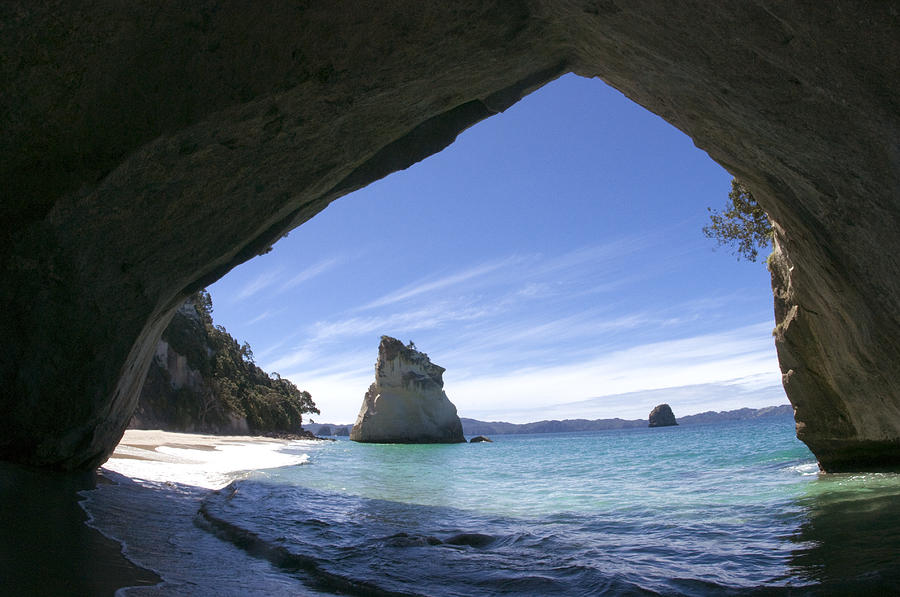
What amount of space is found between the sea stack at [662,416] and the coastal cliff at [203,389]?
118824mm

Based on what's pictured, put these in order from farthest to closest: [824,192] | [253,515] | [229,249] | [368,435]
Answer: [368,435] → [253,515] → [229,249] → [824,192]

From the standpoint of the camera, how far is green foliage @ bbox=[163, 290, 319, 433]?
1558 inches

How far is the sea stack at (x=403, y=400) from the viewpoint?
59.9 metres

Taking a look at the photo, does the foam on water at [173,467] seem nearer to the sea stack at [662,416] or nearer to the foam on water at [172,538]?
the foam on water at [172,538]

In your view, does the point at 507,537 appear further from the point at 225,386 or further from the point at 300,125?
the point at 225,386

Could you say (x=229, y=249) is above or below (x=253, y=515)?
above

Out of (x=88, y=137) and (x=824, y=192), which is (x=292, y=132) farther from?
(x=824, y=192)

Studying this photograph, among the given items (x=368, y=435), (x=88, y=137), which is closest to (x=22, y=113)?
(x=88, y=137)

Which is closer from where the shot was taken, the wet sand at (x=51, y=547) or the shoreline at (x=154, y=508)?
the wet sand at (x=51, y=547)

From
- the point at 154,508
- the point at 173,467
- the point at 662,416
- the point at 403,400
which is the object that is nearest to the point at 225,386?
the point at 403,400

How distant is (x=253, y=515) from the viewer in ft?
23.7

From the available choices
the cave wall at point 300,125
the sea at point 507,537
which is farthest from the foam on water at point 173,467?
the cave wall at point 300,125

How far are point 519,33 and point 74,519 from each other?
6.21 meters

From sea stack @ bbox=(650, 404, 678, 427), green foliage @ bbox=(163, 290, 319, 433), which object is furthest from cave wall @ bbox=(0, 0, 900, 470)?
sea stack @ bbox=(650, 404, 678, 427)
